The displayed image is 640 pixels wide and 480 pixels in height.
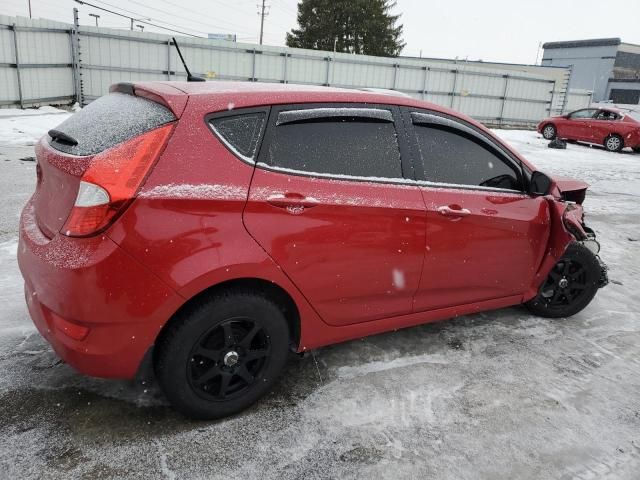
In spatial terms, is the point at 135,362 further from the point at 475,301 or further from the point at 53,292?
the point at 475,301

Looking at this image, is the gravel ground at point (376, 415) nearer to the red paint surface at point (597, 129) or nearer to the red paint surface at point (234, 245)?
the red paint surface at point (234, 245)

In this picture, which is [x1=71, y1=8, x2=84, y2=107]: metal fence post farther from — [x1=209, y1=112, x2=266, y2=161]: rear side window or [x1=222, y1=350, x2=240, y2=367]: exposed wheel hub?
[x1=222, y1=350, x2=240, y2=367]: exposed wheel hub

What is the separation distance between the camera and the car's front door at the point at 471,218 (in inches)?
118

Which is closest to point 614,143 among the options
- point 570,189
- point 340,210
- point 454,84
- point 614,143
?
point 614,143

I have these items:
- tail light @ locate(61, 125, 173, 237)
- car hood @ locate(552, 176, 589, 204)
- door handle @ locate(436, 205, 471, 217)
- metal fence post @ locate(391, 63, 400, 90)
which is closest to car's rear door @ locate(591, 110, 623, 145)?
metal fence post @ locate(391, 63, 400, 90)

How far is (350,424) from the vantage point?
8.54 ft

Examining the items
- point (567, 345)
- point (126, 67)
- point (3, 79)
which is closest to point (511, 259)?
point (567, 345)

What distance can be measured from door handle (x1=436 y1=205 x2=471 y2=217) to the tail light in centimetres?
162

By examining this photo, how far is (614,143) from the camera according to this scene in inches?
685

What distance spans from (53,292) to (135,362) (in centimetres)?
47

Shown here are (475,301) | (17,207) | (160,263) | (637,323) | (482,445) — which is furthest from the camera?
(17,207)

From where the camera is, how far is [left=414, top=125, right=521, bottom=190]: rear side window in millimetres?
3004

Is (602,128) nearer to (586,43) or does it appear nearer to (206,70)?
(206,70)

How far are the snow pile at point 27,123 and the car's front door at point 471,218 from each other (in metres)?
8.59
